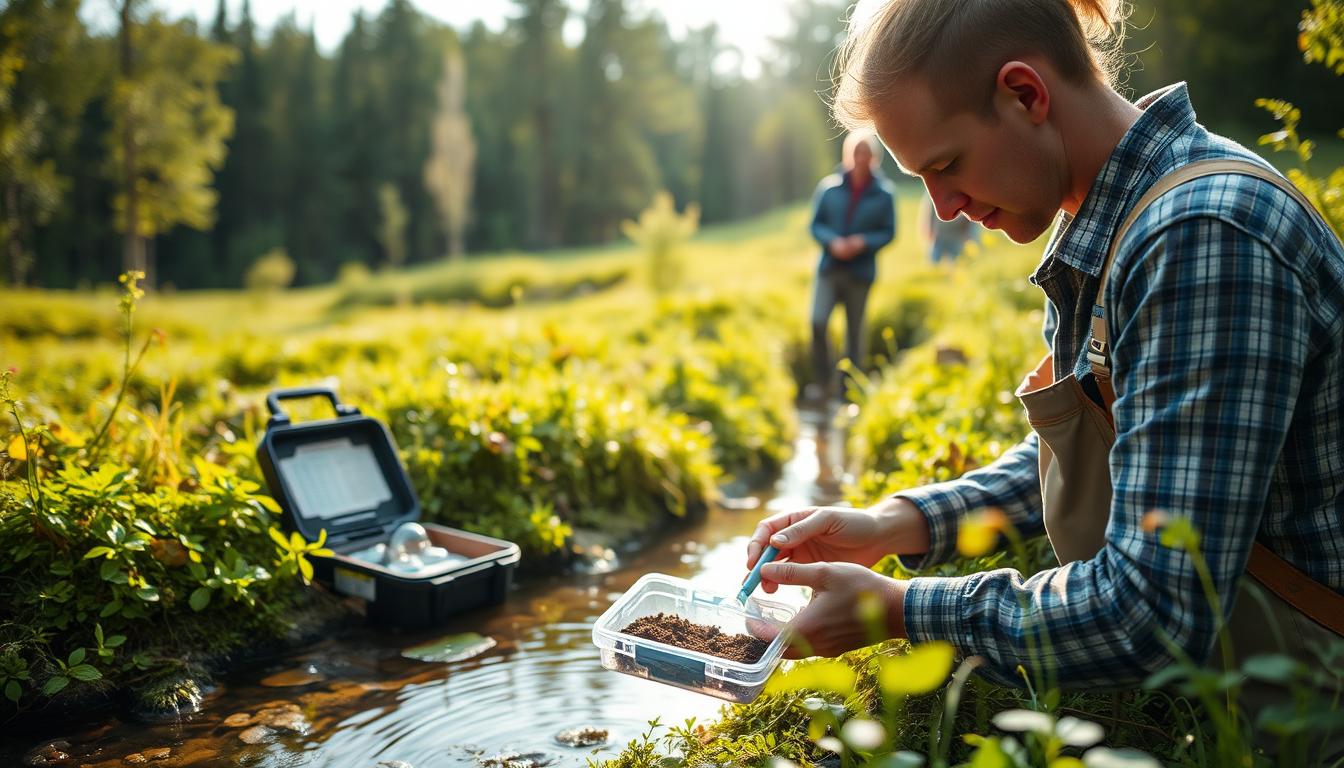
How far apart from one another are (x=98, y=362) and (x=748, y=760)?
24.7ft

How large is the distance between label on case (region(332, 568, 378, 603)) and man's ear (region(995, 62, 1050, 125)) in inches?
93.5

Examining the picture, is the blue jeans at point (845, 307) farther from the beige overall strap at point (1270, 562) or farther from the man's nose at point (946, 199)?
the beige overall strap at point (1270, 562)

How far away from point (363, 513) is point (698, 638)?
5.63ft

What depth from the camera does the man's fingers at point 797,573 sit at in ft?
5.24

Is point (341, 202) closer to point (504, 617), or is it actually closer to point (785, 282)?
point (785, 282)

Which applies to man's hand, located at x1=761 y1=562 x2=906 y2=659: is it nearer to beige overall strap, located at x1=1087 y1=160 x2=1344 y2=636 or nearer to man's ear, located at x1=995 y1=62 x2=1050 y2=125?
beige overall strap, located at x1=1087 y1=160 x2=1344 y2=636

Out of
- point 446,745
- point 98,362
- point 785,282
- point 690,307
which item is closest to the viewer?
point 446,745

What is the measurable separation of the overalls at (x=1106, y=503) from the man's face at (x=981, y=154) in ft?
0.54

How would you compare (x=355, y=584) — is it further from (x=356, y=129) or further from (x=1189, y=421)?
(x=356, y=129)

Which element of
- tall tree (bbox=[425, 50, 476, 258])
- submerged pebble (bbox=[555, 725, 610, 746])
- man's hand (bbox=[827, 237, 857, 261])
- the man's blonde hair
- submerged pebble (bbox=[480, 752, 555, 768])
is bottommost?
submerged pebble (bbox=[555, 725, 610, 746])

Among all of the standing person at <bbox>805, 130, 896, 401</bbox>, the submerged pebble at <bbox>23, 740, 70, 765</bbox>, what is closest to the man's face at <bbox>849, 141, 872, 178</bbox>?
the standing person at <bbox>805, 130, 896, 401</bbox>

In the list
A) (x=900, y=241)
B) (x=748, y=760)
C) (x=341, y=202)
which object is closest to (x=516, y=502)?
(x=748, y=760)

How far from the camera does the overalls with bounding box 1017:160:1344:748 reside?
57.2 inches

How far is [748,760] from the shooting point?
1.93 meters
